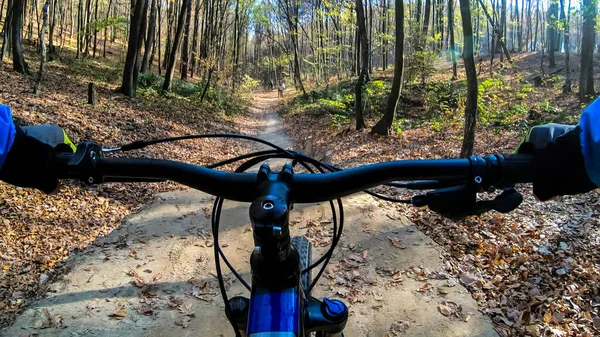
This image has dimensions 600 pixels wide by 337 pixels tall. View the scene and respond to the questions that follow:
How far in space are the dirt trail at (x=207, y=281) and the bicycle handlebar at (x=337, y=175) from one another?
2.97 m

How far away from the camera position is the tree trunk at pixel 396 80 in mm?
11547

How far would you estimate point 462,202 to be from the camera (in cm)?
132

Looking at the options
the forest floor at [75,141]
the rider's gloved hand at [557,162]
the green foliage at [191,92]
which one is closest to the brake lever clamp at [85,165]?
the rider's gloved hand at [557,162]

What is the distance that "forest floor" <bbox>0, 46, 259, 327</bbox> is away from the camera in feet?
15.5

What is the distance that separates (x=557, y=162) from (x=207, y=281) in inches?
169

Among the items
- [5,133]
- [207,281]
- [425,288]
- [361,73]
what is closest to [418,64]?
[361,73]

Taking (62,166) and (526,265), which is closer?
(62,166)

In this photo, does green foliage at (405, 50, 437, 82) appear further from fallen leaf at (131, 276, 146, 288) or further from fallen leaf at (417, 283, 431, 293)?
fallen leaf at (131, 276, 146, 288)

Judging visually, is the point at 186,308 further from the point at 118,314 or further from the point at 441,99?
the point at 441,99

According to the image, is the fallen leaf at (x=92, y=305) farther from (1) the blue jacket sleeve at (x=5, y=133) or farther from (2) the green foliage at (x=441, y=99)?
(2) the green foliage at (x=441, y=99)

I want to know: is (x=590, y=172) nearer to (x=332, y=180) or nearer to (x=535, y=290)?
(x=332, y=180)

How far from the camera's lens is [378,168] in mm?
1339

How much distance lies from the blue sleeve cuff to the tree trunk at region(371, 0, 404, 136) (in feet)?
36.9

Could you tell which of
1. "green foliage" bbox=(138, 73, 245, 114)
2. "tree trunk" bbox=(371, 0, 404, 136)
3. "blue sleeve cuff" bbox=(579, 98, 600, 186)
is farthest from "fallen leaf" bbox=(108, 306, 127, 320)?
"green foliage" bbox=(138, 73, 245, 114)
